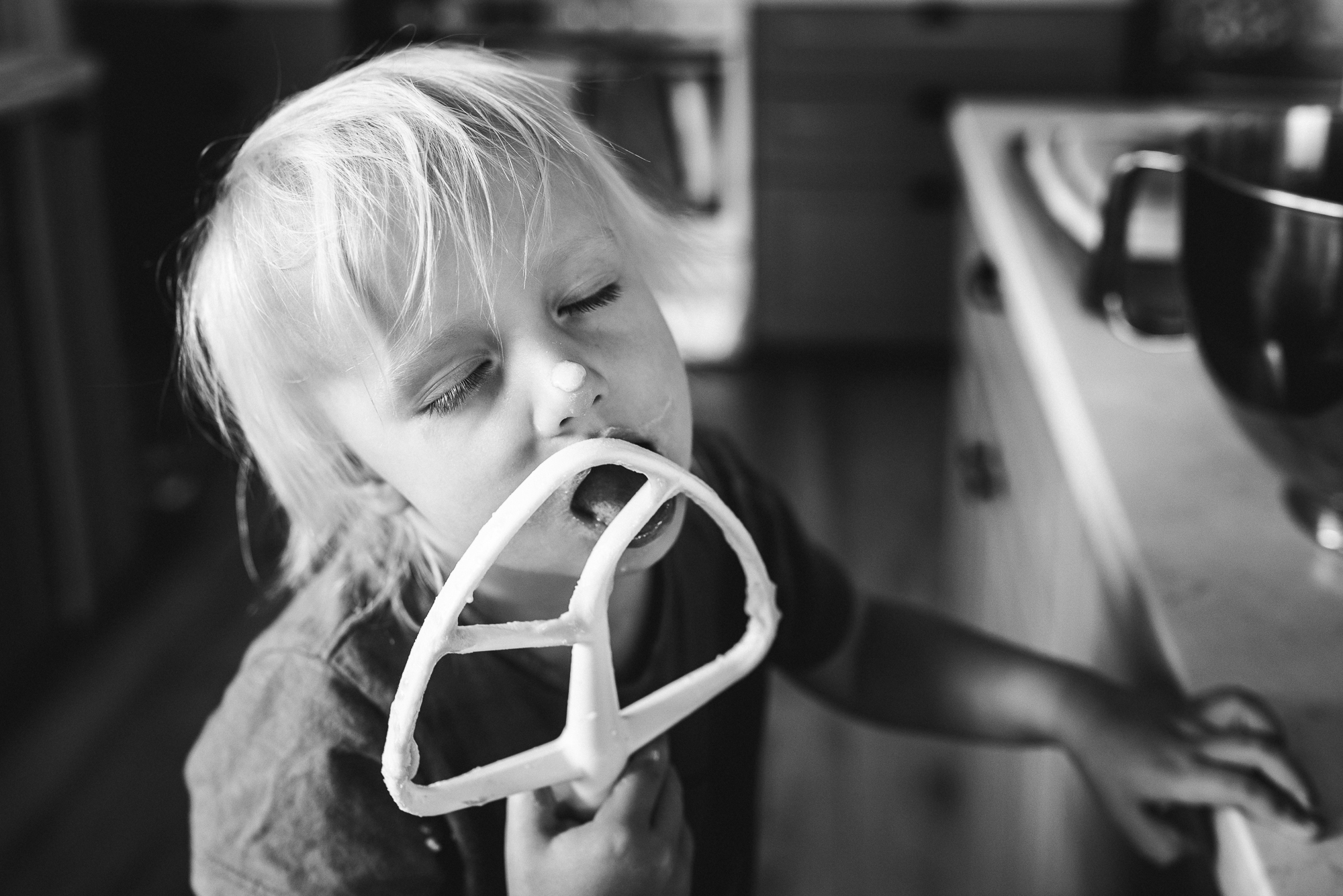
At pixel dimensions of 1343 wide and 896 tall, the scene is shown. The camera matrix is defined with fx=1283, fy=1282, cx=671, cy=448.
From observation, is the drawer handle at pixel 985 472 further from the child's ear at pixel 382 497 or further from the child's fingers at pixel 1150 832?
the child's ear at pixel 382 497

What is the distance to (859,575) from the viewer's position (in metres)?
2.18

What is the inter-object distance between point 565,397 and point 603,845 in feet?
0.59

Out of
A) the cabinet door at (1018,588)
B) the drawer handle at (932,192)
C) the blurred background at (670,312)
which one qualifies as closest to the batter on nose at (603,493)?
the cabinet door at (1018,588)

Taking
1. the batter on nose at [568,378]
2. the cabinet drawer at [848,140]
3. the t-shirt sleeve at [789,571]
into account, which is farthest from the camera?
the cabinet drawer at [848,140]

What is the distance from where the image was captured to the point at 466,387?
514 mm

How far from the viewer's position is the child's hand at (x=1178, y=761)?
506 mm

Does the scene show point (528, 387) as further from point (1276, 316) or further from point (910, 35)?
point (910, 35)

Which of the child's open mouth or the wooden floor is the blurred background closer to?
the wooden floor

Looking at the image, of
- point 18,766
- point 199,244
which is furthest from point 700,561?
point 18,766

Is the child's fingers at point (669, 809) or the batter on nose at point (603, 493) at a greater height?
the batter on nose at point (603, 493)

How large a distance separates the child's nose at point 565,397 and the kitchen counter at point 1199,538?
0.30m

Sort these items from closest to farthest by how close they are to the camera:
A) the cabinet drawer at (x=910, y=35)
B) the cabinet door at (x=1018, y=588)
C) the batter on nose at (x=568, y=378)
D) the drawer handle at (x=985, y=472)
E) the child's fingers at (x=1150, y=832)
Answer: the batter on nose at (x=568, y=378)
the child's fingers at (x=1150, y=832)
the cabinet door at (x=1018, y=588)
the drawer handle at (x=985, y=472)
the cabinet drawer at (x=910, y=35)

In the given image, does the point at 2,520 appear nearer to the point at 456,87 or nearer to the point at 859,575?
the point at 859,575

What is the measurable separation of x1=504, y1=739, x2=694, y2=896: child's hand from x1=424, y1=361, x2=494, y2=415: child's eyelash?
6.4 inches
